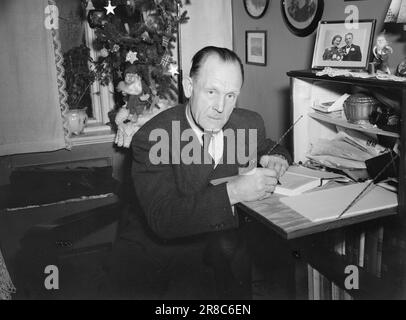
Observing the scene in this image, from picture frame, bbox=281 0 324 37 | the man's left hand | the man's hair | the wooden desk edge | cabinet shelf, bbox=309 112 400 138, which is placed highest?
picture frame, bbox=281 0 324 37

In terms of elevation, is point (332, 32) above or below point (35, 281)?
above

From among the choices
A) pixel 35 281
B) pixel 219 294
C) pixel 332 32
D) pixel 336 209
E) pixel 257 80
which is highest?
pixel 332 32

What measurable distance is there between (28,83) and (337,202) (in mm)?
3212

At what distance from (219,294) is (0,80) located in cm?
325

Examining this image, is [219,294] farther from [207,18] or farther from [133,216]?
[207,18]

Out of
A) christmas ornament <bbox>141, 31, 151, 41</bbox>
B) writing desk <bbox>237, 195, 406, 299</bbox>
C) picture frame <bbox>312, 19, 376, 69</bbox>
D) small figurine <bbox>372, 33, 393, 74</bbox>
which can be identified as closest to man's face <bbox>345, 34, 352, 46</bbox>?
picture frame <bbox>312, 19, 376, 69</bbox>

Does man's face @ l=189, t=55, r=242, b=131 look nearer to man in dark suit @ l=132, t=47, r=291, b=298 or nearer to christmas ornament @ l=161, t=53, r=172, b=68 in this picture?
man in dark suit @ l=132, t=47, r=291, b=298

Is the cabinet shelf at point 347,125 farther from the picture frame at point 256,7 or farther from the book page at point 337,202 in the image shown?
the picture frame at point 256,7

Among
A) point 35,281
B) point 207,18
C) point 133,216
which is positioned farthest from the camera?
point 207,18

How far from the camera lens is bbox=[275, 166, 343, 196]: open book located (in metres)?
1.88
